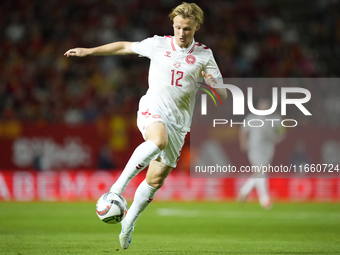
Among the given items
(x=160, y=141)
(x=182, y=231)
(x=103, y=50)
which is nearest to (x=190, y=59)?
(x=103, y=50)

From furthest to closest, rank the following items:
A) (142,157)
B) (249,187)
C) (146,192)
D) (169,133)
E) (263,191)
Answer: (249,187) < (263,191) < (146,192) < (169,133) < (142,157)

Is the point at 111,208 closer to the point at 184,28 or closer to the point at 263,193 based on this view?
the point at 184,28

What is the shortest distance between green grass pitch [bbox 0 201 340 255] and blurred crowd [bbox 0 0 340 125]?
4773 mm

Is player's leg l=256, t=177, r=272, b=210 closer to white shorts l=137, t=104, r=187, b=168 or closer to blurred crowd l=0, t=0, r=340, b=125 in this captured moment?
blurred crowd l=0, t=0, r=340, b=125

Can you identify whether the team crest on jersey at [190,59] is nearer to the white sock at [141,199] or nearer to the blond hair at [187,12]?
the blond hair at [187,12]

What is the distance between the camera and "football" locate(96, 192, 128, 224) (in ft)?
15.9

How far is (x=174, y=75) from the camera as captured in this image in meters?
5.54

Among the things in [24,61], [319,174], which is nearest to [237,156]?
[319,174]

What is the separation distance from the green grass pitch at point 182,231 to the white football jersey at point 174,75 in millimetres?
1544

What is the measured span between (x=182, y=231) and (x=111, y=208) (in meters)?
3.42

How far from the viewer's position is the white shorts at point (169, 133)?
536 centimetres

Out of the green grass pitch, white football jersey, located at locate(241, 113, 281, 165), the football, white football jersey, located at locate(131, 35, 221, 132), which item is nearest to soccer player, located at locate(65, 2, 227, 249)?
white football jersey, located at locate(131, 35, 221, 132)

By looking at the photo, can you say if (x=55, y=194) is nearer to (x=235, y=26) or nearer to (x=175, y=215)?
(x=175, y=215)

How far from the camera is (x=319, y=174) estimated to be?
16.5 meters
